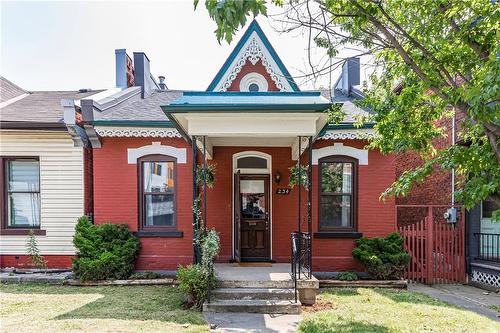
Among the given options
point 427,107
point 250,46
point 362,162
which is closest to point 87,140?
point 250,46

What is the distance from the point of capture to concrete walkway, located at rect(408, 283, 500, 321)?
6574 mm

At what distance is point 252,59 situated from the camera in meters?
8.55

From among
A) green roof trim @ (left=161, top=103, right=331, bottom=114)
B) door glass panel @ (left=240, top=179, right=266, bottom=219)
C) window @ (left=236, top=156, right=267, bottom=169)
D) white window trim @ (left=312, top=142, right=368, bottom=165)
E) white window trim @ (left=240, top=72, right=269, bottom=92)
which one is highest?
white window trim @ (left=240, top=72, right=269, bottom=92)

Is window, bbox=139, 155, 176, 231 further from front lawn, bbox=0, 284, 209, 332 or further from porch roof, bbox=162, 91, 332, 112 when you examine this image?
porch roof, bbox=162, 91, 332, 112

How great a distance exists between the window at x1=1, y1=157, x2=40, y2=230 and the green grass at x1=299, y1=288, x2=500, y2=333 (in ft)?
25.9

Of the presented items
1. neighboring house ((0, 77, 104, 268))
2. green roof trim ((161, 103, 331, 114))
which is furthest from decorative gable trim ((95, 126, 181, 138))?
green roof trim ((161, 103, 331, 114))

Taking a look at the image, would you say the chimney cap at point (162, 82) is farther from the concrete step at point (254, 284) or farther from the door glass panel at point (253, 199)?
the concrete step at point (254, 284)

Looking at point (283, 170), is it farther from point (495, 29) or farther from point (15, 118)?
point (15, 118)

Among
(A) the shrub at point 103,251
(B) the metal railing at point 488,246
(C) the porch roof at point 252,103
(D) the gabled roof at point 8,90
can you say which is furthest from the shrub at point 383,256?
(D) the gabled roof at point 8,90

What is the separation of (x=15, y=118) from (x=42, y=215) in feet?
8.97

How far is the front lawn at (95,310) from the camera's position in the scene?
209 inches

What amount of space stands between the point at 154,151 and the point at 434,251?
788 cm

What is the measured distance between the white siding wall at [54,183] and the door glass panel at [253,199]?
14.7ft

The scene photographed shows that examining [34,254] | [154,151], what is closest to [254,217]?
[154,151]
